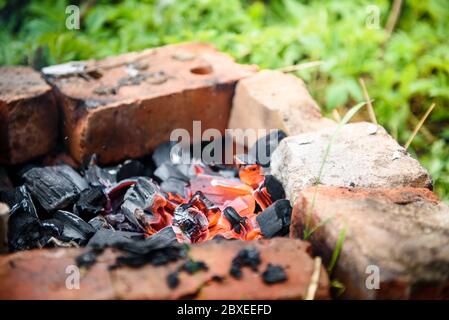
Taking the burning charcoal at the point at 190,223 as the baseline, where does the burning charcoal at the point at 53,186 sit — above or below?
above

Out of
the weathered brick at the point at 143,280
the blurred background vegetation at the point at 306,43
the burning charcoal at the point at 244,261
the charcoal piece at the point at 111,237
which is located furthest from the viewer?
the blurred background vegetation at the point at 306,43

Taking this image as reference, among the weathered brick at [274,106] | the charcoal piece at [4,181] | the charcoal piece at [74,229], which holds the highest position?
the weathered brick at [274,106]

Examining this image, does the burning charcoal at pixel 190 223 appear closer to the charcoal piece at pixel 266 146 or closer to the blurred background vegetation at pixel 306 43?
the charcoal piece at pixel 266 146

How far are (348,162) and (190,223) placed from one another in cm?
87

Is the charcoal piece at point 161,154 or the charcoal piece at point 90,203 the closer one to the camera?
the charcoal piece at point 90,203

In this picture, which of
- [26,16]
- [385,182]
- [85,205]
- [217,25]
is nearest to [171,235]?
[85,205]

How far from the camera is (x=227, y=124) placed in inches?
137

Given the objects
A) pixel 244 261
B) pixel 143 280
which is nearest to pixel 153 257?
pixel 143 280

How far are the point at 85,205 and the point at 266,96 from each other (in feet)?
4.31

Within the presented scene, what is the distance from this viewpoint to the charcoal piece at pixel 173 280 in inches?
71.8

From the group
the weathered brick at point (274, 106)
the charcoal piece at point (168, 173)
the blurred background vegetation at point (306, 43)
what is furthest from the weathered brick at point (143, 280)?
the blurred background vegetation at point (306, 43)

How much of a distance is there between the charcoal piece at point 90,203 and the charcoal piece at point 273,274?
3.87 ft

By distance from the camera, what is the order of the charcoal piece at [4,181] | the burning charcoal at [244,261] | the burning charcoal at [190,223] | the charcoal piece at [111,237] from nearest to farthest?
the burning charcoal at [244,261] → the charcoal piece at [111,237] → the burning charcoal at [190,223] → the charcoal piece at [4,181]

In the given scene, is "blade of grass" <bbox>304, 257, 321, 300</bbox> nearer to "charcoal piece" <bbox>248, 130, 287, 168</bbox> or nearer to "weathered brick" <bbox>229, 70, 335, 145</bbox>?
"charcoal piece" <bbox>248, 130, 287, 168</bbox>
